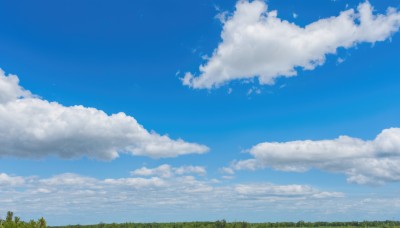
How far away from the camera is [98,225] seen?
12888 centimetres

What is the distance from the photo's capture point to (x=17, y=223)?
1357 inches

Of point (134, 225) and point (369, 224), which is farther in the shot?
point (134, 225)

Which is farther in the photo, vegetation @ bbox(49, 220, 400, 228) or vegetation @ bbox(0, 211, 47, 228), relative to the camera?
vegetation @ bbox(49, 220, 400, 228)

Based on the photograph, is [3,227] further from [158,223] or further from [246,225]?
[158,223]

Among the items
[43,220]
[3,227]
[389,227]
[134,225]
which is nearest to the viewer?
[3,227]

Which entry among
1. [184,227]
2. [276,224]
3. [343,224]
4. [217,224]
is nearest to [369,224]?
[343,224]

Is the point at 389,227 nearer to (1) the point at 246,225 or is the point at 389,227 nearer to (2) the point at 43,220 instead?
(1) the point at 246,225

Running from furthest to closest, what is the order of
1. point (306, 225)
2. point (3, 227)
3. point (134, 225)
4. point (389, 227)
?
point (134, 225), point (306, 225), point (389, 227), point (3, 227)

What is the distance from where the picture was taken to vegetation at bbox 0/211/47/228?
33.8 m

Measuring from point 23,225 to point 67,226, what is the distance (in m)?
108

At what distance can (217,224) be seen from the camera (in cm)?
10938

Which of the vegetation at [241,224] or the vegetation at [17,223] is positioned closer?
the vegetation at [17,223]

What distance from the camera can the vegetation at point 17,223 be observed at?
1330 inches

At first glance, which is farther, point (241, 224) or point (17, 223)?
point (241, 224)
